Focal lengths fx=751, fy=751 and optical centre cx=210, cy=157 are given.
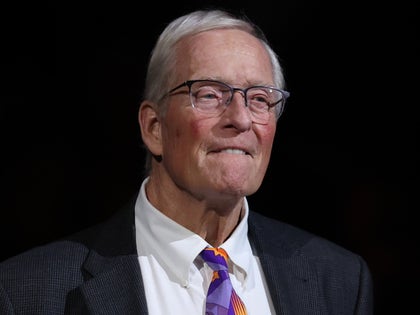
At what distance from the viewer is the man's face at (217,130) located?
2.23 meters

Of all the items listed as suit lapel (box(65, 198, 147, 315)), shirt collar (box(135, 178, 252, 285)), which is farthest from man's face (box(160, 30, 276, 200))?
suit lapel (box(65, 198, 147, 315))

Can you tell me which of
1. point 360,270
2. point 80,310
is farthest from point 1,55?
point 360,270

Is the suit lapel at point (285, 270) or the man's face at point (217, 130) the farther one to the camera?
the suit lapel at point (285, 270)

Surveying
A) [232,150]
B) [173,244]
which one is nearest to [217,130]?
[232,150]

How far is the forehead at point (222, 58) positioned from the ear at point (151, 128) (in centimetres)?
16

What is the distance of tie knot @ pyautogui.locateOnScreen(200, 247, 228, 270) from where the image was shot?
2.29 m

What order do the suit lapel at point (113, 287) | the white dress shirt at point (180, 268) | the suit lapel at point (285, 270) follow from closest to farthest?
1. the suit lapel at point (113, 287)
2. the white dress shirt at point (180, 268)
3. the suit lapel at point (285, 270)

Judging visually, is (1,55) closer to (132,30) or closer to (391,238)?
(132,30)

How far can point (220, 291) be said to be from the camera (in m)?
2.23

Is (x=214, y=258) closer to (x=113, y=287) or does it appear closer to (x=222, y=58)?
(x=113, y=287)

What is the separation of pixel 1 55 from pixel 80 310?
3.73 feet

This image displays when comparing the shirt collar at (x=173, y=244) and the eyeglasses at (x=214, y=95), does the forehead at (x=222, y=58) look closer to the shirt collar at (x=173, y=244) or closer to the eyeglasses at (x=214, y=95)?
the eyeglasses at (x=214, y=95)

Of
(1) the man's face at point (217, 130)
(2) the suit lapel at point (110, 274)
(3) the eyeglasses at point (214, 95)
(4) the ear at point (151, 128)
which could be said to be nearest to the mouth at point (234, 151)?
(1) the man's face at point (217, 130)

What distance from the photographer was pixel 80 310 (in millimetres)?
2119
